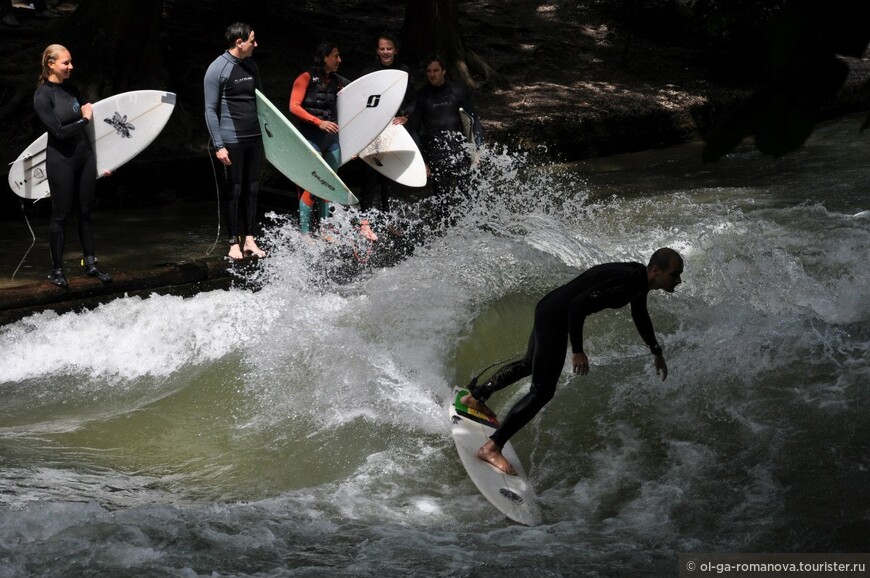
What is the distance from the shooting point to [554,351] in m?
5.50

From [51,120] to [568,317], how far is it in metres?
3.73

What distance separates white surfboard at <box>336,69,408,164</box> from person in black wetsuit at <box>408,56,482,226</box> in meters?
0.33

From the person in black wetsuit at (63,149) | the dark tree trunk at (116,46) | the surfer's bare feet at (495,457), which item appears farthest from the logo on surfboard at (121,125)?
the dark tree trunk at (116,46)

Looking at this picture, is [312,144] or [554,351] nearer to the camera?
[554,351]

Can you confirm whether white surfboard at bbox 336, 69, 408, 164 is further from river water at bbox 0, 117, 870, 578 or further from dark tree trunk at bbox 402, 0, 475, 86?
dark tree trunk at bbox 402, 0, 475, 86

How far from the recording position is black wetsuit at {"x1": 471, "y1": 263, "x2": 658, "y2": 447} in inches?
208

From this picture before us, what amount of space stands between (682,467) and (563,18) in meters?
14.1

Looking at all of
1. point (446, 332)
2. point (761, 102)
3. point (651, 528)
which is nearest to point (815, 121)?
point (761, 102)

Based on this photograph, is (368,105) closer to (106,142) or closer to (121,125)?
(121,125)

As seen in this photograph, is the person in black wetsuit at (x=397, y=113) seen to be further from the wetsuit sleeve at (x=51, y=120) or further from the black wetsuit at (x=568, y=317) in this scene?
the black wetsuit at (x=568, y=317)

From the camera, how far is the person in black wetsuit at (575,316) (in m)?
5.27

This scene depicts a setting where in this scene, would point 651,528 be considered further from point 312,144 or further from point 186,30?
A: point 186,30

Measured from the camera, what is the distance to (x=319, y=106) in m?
7.83

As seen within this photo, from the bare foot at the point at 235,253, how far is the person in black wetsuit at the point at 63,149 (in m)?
1.06
